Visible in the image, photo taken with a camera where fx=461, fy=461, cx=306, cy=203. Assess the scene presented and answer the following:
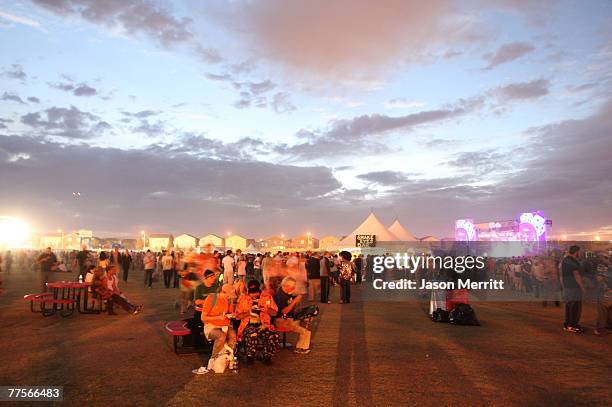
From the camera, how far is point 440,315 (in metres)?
12.1

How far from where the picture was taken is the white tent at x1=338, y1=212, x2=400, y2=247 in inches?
1444

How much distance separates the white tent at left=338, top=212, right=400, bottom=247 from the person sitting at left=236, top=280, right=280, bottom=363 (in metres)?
29.2

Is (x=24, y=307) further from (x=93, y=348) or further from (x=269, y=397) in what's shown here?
(x=269, y=397)

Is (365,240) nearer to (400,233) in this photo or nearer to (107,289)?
(400,233)

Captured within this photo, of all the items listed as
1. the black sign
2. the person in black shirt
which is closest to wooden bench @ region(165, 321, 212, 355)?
the person in black shirt

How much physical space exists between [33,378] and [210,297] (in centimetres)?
256

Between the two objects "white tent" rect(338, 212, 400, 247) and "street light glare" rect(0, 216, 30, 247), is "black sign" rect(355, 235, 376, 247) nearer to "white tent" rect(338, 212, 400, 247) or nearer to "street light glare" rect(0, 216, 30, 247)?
"white tent" rect(338, 212, 400, 247)

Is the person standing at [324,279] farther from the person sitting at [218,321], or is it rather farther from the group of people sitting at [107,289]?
the person sitting at [218,321]

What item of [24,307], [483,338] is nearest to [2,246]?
[24,307]

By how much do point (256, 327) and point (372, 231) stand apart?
30157 millimetres

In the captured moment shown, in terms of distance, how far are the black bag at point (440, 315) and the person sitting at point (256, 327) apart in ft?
20.1

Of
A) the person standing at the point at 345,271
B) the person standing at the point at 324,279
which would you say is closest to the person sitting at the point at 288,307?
the person standing at the point at 345,271

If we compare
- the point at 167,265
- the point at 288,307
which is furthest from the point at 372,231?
the point at 288,307

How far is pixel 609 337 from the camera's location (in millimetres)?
10109
